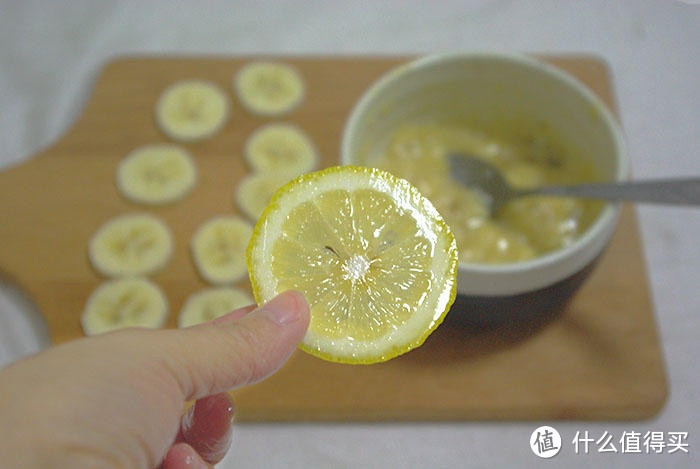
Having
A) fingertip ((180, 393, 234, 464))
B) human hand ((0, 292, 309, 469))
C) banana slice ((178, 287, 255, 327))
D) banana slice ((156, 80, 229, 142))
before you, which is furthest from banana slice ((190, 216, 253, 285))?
human hand ((0, 292, 309, 469))

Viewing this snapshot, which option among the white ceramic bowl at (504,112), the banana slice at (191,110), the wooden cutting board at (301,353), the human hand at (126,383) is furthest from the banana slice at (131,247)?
the human hand at (126,383)

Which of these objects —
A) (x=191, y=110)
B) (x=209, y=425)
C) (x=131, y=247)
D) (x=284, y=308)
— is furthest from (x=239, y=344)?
(x=191, y=110)

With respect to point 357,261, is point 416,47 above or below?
above

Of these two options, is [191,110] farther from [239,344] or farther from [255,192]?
[239,344]

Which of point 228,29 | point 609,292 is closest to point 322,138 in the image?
point 228,29

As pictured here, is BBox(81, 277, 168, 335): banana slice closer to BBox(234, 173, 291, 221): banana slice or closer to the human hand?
BBox(234, 173, 291, 221): banana slice

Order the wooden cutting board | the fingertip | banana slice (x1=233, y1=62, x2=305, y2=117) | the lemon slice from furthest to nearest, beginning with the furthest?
banana slice (x1=233, y1=62, x2=305, y2=117) < the wooden cutting board < the fingertip < the lemon slice

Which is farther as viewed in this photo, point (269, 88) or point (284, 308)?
point (269, 88)
